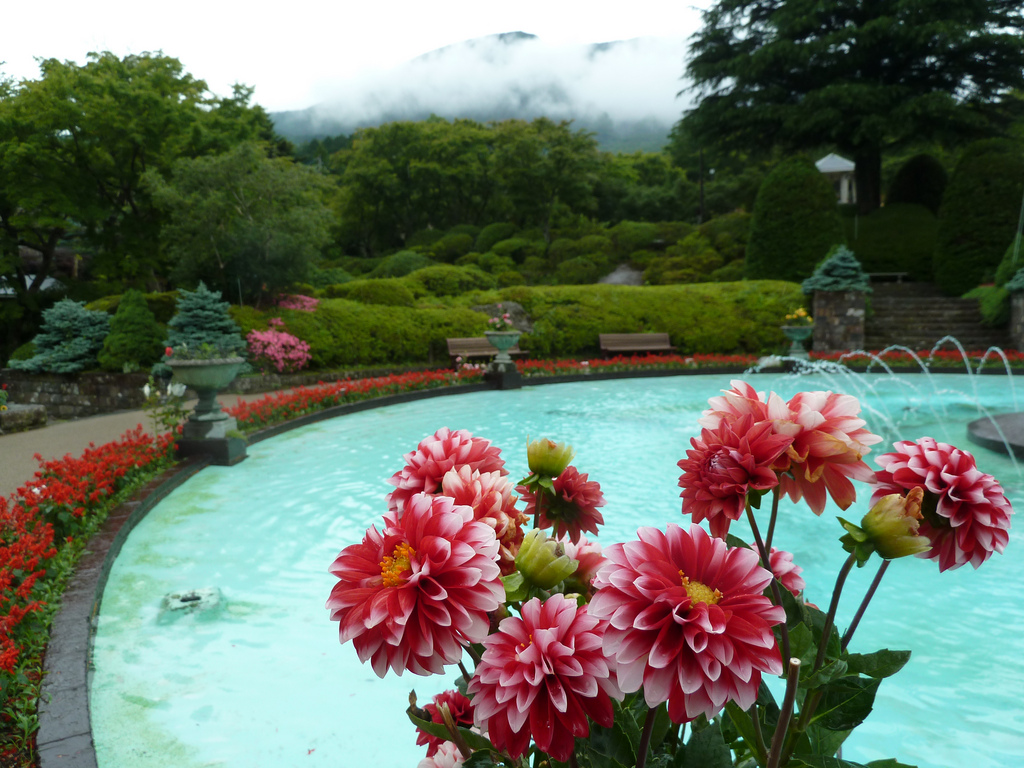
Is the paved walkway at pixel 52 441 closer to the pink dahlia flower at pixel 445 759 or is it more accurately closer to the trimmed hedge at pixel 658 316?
the pink dahlia flower at pixel 445 759

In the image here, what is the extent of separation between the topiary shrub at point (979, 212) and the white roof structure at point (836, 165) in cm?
606

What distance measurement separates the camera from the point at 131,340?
42.4 ft

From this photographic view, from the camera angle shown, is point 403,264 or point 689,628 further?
point 403,264

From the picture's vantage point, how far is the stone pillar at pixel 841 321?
16672mm

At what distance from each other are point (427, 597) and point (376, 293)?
1730 cm

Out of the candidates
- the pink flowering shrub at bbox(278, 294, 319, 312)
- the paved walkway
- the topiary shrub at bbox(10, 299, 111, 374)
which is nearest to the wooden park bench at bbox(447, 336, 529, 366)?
the pink flowering shrub at bbox(278, 294, 319, 312)

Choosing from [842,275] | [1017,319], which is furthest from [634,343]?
[1017,319]

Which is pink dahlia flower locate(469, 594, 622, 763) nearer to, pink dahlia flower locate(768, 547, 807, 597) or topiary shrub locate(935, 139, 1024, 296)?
pink dahlia flower locate(768, 547, 807, 597)

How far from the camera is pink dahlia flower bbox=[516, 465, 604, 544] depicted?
122cm

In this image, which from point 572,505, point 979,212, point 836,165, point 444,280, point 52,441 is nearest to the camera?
point 572,505

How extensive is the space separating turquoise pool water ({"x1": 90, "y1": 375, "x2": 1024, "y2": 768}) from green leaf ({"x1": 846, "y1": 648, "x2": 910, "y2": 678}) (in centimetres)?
221

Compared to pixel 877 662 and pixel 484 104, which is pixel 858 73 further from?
pixel 484 104

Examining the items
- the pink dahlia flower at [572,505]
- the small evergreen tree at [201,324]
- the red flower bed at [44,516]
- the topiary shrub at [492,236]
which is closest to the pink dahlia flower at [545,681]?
the pink dahlia flower at [572,505]

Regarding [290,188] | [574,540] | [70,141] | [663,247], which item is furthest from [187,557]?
[663,247]
